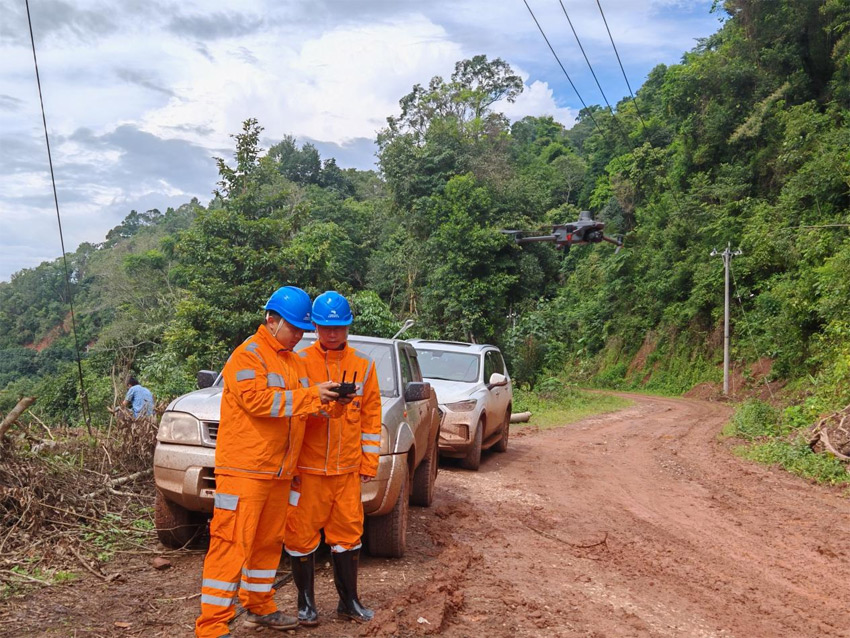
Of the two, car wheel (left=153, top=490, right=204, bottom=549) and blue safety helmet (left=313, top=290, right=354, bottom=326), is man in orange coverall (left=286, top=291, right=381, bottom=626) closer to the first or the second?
blue safety helmet (left=313, top=290, right=354, bottom=326)

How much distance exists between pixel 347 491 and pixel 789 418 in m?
14.4

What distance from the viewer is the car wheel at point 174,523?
5797 mm

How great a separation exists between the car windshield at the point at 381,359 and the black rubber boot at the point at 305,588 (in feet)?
7.68

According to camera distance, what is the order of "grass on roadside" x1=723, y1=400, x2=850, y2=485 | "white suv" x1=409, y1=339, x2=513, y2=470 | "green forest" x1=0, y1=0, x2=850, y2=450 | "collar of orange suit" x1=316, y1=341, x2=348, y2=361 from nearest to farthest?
"collar of orange suit" x1=316, y1=341, x2=348, y2=361
"white suv" x1=409, y1=339, x2=513, y2=470
"grass on roadside" x1=723, y1=400, x2=850, y2=485
"green forest" x1=0, y1=0, x2=850, y2=450

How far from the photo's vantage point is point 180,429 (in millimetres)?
5641

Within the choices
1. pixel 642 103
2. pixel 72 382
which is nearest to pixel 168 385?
pixel 72 382

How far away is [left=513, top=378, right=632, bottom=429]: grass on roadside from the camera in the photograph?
20984 millimetres

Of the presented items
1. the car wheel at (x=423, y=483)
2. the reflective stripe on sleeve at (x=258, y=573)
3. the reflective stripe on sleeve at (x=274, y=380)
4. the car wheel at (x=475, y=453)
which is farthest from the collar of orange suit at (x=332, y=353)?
the car wheel at (x=475, y=453)

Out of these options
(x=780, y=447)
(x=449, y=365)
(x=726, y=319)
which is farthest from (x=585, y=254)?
(x=449, y=365)

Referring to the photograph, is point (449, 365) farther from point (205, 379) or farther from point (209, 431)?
point (209, 431)

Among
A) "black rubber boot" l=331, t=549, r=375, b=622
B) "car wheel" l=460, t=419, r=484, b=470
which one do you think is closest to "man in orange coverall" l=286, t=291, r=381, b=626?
"black rubber boot" l=331, t=549, r=375, b=622

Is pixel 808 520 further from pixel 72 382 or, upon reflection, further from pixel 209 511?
pixel 72 382

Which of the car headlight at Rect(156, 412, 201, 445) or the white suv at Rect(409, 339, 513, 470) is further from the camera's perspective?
the white suv at Rect(409, 339, 513, 470)

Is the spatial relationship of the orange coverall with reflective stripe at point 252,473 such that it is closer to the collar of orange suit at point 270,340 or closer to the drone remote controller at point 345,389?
the collar of orange suit at point 270,340
